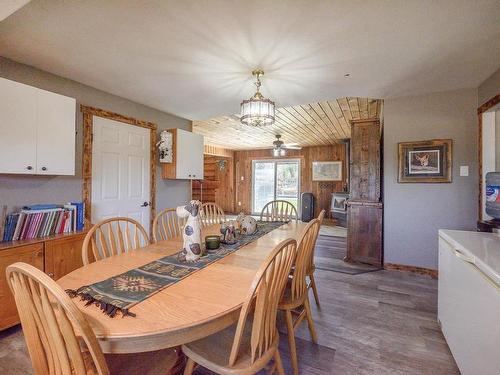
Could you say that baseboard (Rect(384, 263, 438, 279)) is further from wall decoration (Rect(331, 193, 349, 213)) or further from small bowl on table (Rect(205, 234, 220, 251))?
wall decoration (Rect(331, 193, 349, 213))

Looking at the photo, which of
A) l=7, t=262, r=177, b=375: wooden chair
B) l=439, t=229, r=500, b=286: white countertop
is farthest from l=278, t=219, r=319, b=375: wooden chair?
l=7, t=262, r=177, b=375: wooden chair

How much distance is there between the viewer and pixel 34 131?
2.17 m

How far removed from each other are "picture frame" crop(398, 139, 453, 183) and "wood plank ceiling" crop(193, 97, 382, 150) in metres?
0.92

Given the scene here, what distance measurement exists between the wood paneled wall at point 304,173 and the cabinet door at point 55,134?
6.46m

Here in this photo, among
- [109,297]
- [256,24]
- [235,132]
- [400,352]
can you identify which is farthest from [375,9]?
[235,132]

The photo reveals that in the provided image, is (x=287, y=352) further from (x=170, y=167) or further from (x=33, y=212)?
(x=170, y=167)

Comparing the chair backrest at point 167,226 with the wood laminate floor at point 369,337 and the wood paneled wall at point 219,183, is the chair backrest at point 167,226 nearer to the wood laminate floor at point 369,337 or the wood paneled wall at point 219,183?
the wood laminate floor at point 369,337

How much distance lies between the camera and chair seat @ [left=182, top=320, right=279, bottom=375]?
40.6 inches

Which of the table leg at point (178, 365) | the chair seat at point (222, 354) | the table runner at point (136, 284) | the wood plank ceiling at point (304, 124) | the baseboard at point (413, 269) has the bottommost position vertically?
the baseboard at point (413, 269)

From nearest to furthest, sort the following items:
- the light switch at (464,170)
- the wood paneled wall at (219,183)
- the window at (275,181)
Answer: the light switch at (464,170), the window at (275,181), the wood paneled wall at (219,183)

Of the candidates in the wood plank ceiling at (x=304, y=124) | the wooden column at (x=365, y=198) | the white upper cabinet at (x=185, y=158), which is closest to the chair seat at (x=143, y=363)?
the white upper cabinet at (x=185, y=158)

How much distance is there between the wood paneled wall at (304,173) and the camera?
752 cm

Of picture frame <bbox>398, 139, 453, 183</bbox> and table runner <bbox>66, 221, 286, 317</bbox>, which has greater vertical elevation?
picture frame <bbox>398, 139, 453, 183</bbox>

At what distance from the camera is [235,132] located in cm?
577
